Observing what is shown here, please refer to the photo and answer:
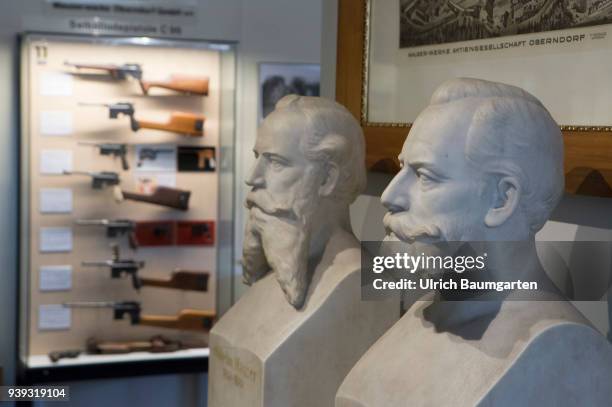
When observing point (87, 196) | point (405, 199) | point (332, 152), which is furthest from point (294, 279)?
point (87, 196)

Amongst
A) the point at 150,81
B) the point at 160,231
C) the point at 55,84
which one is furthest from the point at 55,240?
the point at 150,81

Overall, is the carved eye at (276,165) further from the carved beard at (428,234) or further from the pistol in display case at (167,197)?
the pistol in display case at (167,197)

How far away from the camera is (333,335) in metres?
2.22

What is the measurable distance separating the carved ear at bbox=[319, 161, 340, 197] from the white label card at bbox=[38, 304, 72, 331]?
7.44 ft

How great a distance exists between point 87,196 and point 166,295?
55cm

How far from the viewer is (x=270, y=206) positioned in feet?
7.25

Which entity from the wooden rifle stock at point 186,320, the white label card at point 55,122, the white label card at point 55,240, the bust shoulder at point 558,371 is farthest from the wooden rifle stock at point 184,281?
the bust shoulder at point 558,371

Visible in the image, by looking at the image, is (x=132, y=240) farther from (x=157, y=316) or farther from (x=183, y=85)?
(x=183, y=85)

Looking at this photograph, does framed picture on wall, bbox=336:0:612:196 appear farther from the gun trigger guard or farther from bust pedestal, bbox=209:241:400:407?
the gun trigger guard

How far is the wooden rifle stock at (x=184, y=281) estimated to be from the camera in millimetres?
4336

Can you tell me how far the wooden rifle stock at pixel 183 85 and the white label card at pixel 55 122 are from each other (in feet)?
1.14

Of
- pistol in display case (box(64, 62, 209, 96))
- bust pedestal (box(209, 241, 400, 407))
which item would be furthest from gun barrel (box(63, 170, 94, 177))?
bust pedestal (box(209, 241, 400, 407))

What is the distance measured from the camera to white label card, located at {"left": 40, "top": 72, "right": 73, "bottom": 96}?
412 centimetres

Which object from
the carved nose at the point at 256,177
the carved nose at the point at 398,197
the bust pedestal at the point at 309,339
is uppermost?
the carved nose at the point at 256,177
